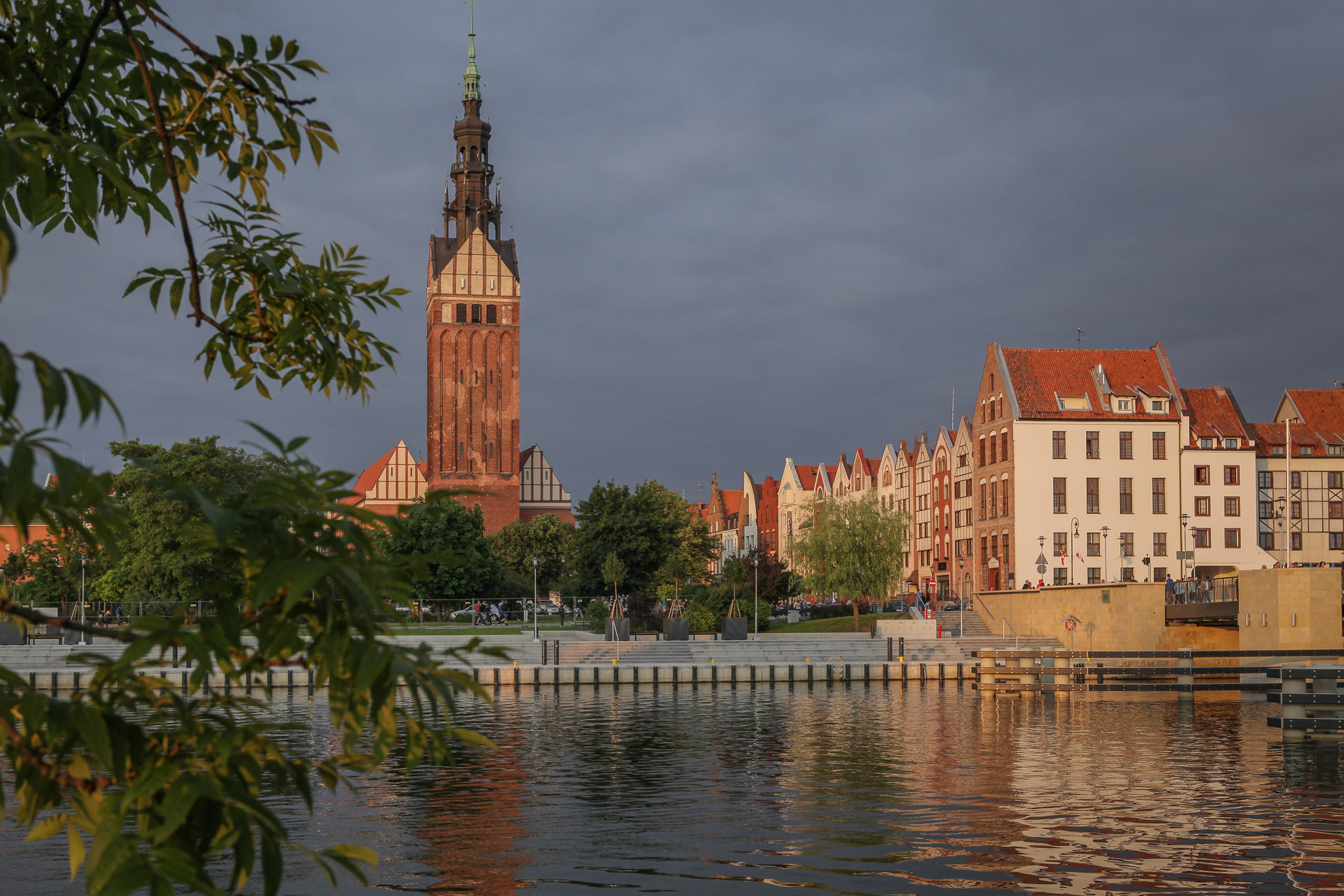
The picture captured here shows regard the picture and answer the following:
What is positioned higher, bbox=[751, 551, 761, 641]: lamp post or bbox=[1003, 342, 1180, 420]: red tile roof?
bbox=[1003, 342, 1180, 420]: red tile roof

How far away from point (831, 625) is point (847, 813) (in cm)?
4893

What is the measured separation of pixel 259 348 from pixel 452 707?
109 inches

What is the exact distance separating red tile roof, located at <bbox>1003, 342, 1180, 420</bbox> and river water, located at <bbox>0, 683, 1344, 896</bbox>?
4837cm

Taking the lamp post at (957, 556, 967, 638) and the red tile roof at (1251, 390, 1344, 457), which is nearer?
the lamp post at (957, 556, 967, 638)

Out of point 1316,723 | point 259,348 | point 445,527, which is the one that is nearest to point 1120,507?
point 445,527

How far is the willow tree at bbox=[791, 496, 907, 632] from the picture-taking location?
218ft

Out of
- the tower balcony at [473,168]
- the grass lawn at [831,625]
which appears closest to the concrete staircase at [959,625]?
the grass lawn at [831,625]

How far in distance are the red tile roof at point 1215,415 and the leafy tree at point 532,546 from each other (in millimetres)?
45967

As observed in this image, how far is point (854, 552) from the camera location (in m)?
66.8

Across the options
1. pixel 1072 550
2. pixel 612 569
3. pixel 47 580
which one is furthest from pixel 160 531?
pixel 1072 550

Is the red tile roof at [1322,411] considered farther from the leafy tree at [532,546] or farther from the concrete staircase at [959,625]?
the leafy tree at [532,546]

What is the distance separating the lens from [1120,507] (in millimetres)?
77500

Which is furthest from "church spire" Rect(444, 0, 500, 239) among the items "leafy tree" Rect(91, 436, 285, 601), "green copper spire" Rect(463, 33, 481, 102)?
"leafy tree" Rect(91, 436, 285, 601)

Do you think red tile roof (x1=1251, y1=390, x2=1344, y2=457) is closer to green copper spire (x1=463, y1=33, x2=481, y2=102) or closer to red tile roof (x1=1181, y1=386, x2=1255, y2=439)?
red tile roof (x1=1181, y1=386, x2=1255, y2=439)
